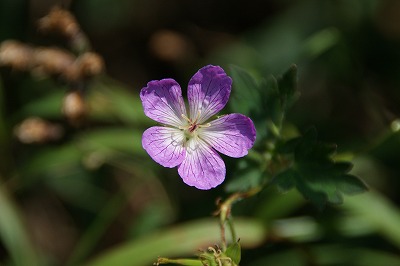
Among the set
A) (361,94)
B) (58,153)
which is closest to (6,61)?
(58,153)

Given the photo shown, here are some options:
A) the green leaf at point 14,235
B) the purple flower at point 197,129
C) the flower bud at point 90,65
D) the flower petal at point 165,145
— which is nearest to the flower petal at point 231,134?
the purple flower at point 197,129

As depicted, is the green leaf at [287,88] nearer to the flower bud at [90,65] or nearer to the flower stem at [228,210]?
the flower stem at [228,210]

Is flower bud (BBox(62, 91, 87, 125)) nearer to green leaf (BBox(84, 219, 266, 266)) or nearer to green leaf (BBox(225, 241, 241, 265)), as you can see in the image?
green leaf (BBox(84, 219, 266, 266))

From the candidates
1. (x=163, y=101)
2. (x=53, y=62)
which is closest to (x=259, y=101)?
(x=163, y=101)

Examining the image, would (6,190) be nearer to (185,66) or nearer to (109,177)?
(109,177)

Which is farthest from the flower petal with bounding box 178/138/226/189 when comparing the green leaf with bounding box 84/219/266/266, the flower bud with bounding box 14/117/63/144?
the flower bud with bounding box 14/117/63/144

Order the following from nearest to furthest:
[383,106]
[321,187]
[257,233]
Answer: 1. [321,187]
2. [257,233]
3. [383,106]

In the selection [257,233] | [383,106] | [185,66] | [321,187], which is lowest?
[321,187]
